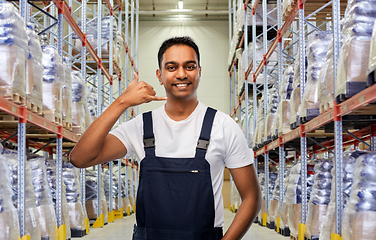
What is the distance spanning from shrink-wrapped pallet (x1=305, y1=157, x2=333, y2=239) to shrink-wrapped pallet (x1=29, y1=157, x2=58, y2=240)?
3.49 metres

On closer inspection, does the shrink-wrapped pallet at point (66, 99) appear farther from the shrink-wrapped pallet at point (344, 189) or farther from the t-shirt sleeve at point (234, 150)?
the t-shirt sleeve at point (234, 150)

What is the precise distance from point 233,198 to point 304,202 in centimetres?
873

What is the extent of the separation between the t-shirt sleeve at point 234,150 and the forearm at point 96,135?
49 centimetres

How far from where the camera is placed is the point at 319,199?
625cm

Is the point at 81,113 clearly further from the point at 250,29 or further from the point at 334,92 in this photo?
the point at 250,29

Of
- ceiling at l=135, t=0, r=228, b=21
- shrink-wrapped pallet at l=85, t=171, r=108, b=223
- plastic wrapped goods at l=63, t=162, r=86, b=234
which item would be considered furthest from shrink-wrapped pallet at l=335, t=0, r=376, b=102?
ceiling at l=135, t=0, r=228, b=21

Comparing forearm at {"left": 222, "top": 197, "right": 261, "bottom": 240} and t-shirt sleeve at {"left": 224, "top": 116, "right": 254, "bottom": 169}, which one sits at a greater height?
t-shirt sleeve at {"left": 224, "top": 116, "right": 254, "bottom": 169}

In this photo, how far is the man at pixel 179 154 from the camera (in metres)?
2.04

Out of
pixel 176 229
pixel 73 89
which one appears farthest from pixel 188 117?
pixel 73 89

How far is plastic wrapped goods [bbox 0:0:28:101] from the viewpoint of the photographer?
460 cm

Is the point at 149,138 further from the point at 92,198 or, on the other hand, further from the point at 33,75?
the point at 92,198

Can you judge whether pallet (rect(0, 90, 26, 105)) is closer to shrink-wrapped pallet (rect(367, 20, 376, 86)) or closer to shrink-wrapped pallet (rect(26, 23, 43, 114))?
shrink-wrapped pallet (rect(26, 23, 43, 114))

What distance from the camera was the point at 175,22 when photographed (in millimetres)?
23812

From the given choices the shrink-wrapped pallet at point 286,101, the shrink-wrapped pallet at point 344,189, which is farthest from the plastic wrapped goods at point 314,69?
the shrink-wrapped pallet at point 286,101
